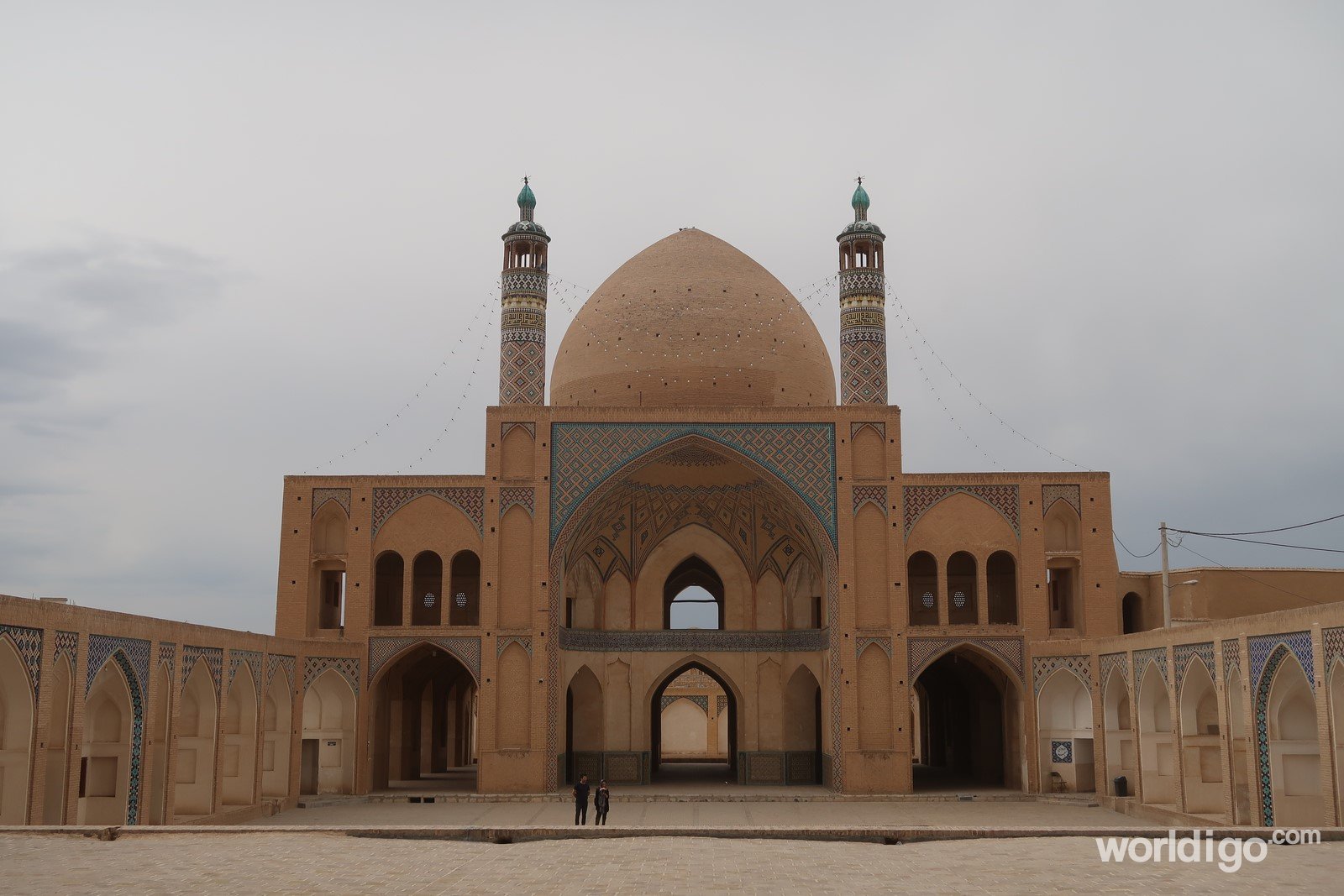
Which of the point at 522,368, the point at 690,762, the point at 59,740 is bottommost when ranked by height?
the point at 690,762

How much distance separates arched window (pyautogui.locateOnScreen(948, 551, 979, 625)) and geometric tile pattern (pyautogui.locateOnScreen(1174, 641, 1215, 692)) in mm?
5928

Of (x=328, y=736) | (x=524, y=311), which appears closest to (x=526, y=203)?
(x=524, y=311)

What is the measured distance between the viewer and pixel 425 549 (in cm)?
1920

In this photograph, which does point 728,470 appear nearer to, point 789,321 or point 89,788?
point 789,321

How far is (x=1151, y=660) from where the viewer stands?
1588 centimetres

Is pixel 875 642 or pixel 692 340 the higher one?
pixel 692 340

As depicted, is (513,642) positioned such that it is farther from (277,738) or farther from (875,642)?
(875,642)

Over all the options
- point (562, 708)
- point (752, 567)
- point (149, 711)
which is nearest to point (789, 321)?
point (752, 567)

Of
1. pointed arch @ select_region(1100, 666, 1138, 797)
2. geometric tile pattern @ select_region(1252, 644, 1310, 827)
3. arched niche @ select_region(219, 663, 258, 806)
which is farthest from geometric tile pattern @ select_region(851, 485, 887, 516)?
arched niche @ select_region(219, 663, 258, 806)

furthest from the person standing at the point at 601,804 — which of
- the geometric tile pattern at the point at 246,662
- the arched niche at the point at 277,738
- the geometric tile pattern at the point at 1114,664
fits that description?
the geometric tile pattern at the point at 1114,664

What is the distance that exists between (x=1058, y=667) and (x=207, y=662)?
36.5ft

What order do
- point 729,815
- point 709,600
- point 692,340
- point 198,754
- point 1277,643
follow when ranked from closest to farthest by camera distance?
1. point 1277,643
2. point 198,754
3. point 729,815
4. point 692,340
5. point 709,600

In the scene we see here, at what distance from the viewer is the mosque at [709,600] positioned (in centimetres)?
1619

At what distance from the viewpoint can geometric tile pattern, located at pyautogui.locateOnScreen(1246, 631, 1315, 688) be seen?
39.3ft
